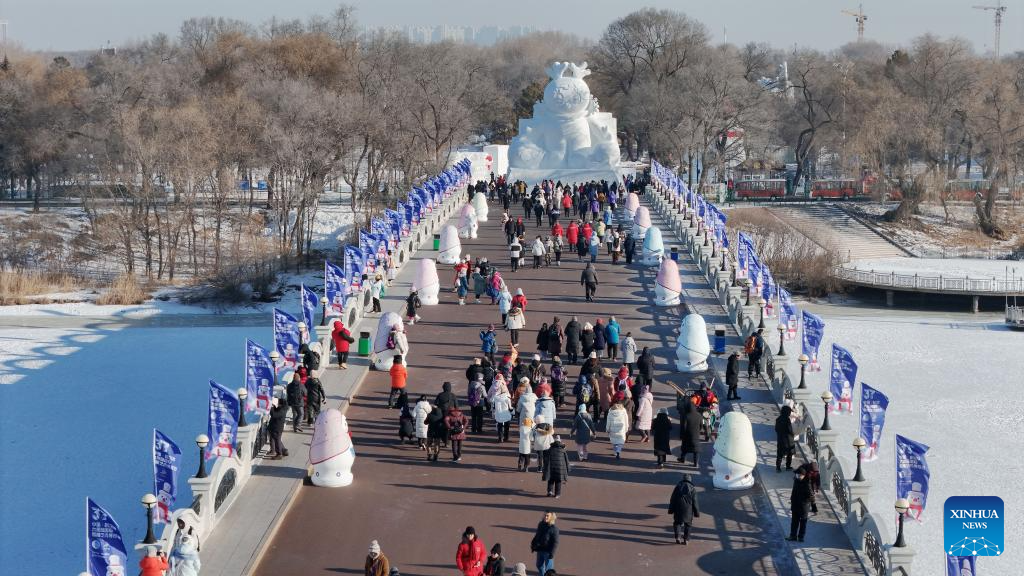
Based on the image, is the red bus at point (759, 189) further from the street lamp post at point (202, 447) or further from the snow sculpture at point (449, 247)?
the street lamp post at point (202, 447)

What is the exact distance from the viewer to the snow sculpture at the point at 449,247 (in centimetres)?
3941

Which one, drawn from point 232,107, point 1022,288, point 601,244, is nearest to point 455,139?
point 232,107

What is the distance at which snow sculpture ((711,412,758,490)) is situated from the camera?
2130 cm

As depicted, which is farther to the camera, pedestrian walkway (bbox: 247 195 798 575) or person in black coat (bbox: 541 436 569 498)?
person in black coat (bbox: 541 436 569 498)

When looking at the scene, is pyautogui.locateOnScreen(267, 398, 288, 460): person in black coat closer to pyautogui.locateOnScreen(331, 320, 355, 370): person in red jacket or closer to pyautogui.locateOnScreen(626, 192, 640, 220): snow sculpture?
pyautogui.locateOnScreen(331, 320, 355, 370): person in red jacket

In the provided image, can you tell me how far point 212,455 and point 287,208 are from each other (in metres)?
45.4

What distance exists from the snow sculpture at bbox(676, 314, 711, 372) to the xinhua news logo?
41.4 ft

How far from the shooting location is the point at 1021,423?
32.3m

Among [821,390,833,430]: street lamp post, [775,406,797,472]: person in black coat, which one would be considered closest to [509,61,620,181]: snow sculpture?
[775,406,797,472]: person in black coat

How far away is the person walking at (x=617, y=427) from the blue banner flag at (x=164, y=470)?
22.8 ft

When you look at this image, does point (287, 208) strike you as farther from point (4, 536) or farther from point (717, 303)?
point (4, 536)

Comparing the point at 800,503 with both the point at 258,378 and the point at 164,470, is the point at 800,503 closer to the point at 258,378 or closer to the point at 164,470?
the point at 164,470

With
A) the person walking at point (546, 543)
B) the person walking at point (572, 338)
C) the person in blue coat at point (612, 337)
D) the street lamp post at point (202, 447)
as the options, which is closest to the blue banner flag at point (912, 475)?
the person walking at point (546, 543)

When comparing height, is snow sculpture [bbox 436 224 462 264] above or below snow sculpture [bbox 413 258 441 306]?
above
